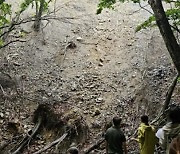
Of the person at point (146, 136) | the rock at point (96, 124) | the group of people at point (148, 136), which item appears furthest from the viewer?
the rock at point (96, 124)

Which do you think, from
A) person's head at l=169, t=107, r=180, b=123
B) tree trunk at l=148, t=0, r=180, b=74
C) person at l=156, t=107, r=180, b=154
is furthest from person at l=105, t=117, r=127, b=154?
tree trunk at l=148, t=0, r=180, b=74

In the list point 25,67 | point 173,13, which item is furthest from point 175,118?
point 25,67

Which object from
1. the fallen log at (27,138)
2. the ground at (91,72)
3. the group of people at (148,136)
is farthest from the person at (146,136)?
the fallen log at (27,138)

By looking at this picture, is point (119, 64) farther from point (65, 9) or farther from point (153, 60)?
point (65, 9)

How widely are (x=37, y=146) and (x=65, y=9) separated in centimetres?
937

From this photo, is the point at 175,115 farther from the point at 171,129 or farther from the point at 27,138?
the point at 27,138

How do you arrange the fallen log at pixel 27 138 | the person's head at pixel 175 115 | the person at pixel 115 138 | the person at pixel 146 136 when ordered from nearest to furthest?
the person's head at pixel 175 115
the person at pixel 146 136
the person at pixel 115 138
the fallen log at pixel 27 138

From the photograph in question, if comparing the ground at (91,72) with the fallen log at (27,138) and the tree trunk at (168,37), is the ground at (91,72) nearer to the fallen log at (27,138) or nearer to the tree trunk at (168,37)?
the fallen log at (27,138)

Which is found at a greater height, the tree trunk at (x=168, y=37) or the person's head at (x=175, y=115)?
the tree trunk at (x=168, y=37)

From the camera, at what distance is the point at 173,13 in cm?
800

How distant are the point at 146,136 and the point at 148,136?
3 centimetres

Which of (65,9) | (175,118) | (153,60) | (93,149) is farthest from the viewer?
(65,9)

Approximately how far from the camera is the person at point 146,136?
5.74 m

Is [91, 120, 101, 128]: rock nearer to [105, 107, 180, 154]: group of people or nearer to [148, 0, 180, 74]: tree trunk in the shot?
[105, 107, 180, 154]: group of people
